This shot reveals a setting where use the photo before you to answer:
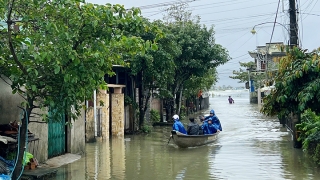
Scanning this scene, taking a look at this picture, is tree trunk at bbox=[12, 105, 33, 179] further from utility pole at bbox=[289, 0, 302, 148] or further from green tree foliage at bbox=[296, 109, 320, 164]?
utility pole at bbox=[289, 0, 302, 148]

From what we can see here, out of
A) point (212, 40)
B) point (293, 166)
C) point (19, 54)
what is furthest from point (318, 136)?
point (212, 40)

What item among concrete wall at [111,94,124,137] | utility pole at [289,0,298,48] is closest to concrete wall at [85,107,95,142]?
concrete wall at [111,94,124,137]

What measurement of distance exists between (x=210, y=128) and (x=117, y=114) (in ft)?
15.1

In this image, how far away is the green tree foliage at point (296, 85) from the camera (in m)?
11.1

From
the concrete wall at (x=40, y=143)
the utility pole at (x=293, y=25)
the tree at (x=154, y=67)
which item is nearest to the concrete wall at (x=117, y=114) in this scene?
the tree at (x=154, y=67)

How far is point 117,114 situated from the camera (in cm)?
2047

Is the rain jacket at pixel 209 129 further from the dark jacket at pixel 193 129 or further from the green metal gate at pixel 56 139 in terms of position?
the green metal gate at pixel 56 139

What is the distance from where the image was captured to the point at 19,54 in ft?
24.3

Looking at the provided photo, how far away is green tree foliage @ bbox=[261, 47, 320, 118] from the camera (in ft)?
36.4

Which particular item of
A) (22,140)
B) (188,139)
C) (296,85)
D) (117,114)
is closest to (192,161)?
(188,139)

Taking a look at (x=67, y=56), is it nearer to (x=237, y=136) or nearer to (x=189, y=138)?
(x=189, y=138)

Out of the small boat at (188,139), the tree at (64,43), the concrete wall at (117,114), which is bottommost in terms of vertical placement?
the small boat at (188,139)

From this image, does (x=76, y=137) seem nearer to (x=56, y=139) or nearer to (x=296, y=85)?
(x=56, y=139)

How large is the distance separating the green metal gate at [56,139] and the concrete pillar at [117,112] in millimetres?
6720
